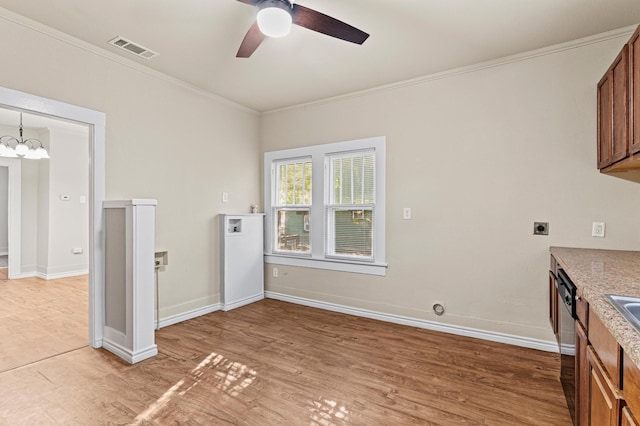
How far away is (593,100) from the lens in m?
2.78

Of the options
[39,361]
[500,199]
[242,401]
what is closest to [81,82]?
[39,361]

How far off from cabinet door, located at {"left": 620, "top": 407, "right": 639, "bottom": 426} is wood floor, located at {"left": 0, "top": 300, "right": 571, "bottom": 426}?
1.11m

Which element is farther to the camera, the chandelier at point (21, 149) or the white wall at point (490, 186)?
the chandelier at point (21, 149)

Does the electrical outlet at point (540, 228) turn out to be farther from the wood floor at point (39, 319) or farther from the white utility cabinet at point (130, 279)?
the wood floor at point (39, 319)

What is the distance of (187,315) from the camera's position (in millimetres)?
3828

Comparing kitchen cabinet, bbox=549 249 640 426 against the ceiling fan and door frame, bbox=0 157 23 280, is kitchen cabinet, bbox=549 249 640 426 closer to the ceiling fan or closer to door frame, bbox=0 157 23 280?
the ceiling fan

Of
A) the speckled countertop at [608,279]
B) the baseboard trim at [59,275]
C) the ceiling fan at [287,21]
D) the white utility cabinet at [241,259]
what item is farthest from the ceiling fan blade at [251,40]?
the baseboard trim at [59,275]

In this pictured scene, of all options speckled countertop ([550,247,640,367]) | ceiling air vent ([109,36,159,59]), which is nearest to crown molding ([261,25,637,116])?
speckled countertop ([550,247,640,367])

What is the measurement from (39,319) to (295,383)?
3318 mm

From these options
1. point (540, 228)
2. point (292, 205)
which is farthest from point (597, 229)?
point (292, 205)

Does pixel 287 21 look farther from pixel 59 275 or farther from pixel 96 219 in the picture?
pixel 59 275

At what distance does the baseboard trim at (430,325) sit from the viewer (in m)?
3.02

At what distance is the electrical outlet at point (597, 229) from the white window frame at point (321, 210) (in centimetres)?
188

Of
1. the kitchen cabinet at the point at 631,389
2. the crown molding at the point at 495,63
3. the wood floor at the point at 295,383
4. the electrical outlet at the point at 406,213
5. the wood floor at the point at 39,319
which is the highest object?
the crown molding at the point at 495,63
